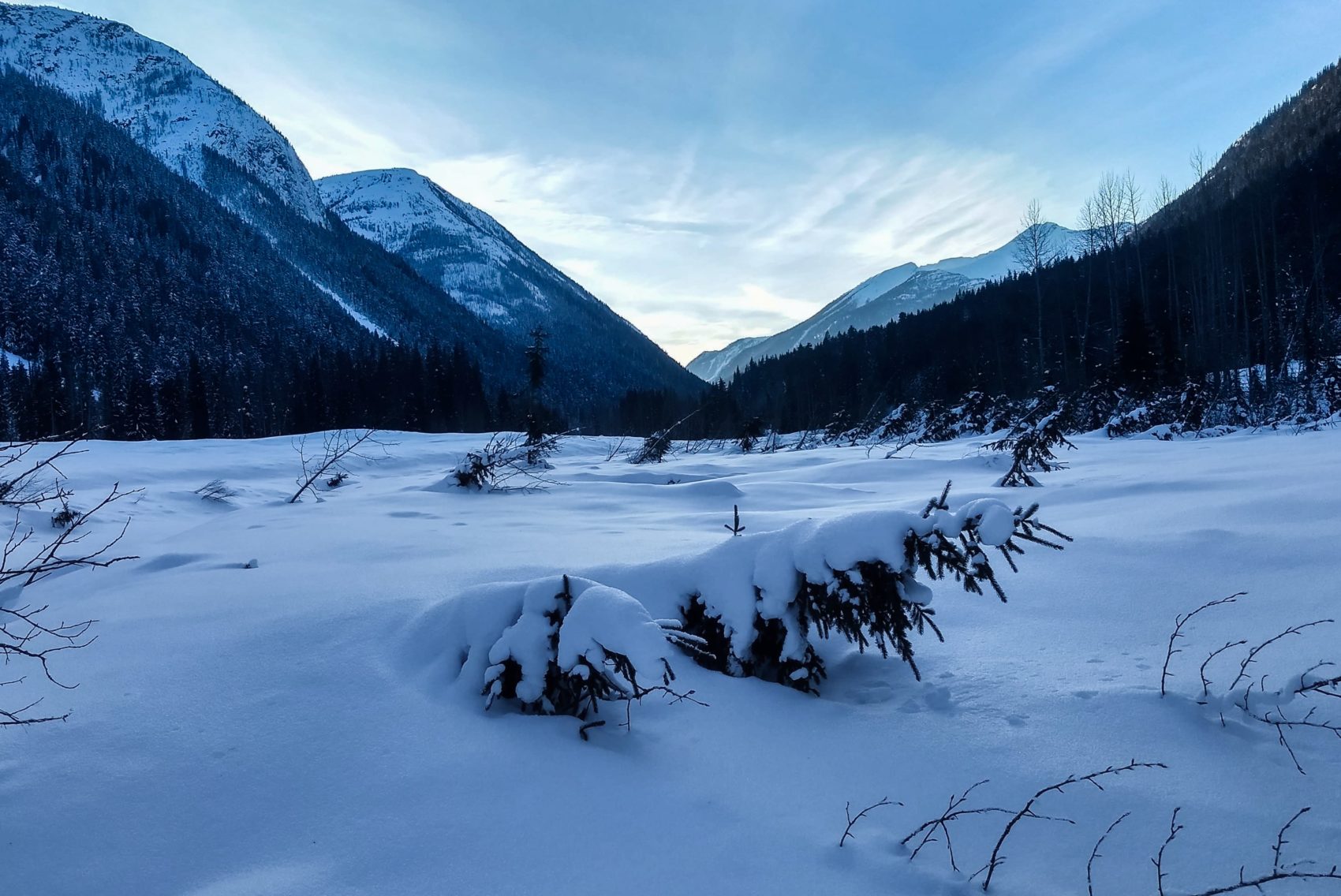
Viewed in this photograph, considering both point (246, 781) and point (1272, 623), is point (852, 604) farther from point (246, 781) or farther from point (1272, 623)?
point (246, 781)

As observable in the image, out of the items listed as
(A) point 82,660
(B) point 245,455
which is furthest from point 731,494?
(B) point 245,455

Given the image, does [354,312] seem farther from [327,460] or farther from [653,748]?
[653,748]

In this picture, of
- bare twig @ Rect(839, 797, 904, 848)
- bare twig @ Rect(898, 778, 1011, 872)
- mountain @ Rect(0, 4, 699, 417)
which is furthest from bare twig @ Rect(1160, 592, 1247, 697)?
mountain @ Rect(0, 4, 699, 417)

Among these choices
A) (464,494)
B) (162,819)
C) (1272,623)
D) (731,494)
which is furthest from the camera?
(464,494)

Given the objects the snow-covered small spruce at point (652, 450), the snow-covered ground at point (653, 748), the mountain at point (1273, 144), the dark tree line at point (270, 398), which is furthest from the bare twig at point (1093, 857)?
the dark tree line at point (270, 398)

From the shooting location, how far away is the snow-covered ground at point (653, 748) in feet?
4.37

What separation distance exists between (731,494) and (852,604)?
348 cm

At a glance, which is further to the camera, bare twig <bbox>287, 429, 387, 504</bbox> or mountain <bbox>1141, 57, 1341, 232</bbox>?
mountain <bbox>1141, 57, 1341, 232</bbox>

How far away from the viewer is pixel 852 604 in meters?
2.21

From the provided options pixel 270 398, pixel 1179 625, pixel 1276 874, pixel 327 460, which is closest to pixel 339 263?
pixel 270 398

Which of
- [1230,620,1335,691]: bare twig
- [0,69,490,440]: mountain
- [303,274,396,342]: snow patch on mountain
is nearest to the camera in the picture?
[1230,620,1335,691]: bare twig

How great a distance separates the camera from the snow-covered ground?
4.37 ft

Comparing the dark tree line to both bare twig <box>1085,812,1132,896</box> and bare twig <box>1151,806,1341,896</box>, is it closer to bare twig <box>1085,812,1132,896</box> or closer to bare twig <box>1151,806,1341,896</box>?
Result: bare twig <box>1085,812,1132,896</box>

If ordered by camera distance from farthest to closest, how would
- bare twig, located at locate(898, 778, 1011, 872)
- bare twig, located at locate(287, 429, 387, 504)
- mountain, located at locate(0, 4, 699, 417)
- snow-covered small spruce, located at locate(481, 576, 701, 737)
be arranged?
mountain, located at locate(0, 4, 699, 417), bare twig, located at locate(287, 429, 387, 504), snow-covered small spruce, located at locate(481, 576, 701, 737), bare twig, located at locate(898, 778, 1011, 872)
